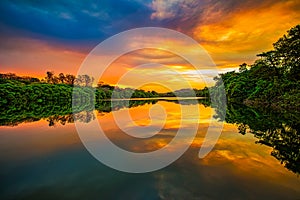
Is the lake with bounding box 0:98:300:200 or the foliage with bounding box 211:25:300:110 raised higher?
the foliage with bounding box 211:25:300:110

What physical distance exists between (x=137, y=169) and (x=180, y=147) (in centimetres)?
231

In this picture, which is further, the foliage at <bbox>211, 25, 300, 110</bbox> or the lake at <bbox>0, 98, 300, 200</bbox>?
the foliage at <bbox>211, 25, 300, 110</bbox>

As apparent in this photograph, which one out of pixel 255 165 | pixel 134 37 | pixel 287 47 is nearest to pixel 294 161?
pixel 255 165

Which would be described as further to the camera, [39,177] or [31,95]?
[31,95]

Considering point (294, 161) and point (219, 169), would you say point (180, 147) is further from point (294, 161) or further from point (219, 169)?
point (294, 161)

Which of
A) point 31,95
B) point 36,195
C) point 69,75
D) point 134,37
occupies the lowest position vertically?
point 36,195

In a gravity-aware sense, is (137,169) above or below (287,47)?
below

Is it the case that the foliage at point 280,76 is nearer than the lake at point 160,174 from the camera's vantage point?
No

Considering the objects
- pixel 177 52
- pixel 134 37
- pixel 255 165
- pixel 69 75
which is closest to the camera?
pixel 255 165

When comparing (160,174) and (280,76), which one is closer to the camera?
(160,174)

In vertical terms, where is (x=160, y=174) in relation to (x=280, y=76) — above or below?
below

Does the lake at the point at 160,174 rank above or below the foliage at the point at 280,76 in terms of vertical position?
below

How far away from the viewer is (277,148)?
21.7 ft

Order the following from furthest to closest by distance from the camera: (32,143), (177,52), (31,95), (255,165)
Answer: (31,95) → (177,52) → (32,143) → (255,165)
